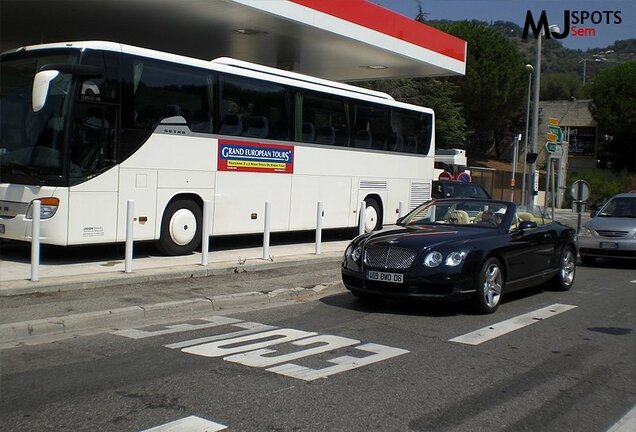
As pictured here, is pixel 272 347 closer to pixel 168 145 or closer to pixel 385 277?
pixel 385 277

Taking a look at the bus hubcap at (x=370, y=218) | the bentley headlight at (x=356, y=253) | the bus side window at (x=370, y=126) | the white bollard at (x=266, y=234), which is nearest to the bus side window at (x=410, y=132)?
the bus side window at (x=370, y=126)

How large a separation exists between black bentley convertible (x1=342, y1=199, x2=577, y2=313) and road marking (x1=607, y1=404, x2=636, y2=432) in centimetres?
326

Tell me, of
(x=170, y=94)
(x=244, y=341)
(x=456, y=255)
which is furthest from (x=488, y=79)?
(x=244, y=341)

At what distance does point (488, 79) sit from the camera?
195 feet

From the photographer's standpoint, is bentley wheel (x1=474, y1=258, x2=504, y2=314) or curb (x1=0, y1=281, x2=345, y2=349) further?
bentley wheel (x1=474, y1=258, x2=504, y2=314)

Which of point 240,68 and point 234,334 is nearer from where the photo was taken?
point 234,334

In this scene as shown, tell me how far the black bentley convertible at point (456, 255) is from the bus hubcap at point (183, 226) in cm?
408

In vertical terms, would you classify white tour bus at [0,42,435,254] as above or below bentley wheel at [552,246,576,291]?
above

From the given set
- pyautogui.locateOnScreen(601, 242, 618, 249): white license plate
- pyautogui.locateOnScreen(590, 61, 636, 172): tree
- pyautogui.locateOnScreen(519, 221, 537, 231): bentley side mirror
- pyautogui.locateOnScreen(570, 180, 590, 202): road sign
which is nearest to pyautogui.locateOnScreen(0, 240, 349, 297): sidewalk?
pyautogui.locateOnScreen(519, 221, 537, 231): bentley side mirror

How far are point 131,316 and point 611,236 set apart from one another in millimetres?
11151

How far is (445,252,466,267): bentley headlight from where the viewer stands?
27.5 feet

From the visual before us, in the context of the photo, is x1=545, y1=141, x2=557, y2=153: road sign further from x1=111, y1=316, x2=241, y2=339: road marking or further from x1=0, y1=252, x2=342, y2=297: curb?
x1=111, y1=316, x2=241, y2=339: road marking

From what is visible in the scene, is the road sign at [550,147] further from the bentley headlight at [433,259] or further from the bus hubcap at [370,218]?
the bentley headlight at [433,259]

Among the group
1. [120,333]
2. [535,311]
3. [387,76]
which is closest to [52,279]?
[120,333]
